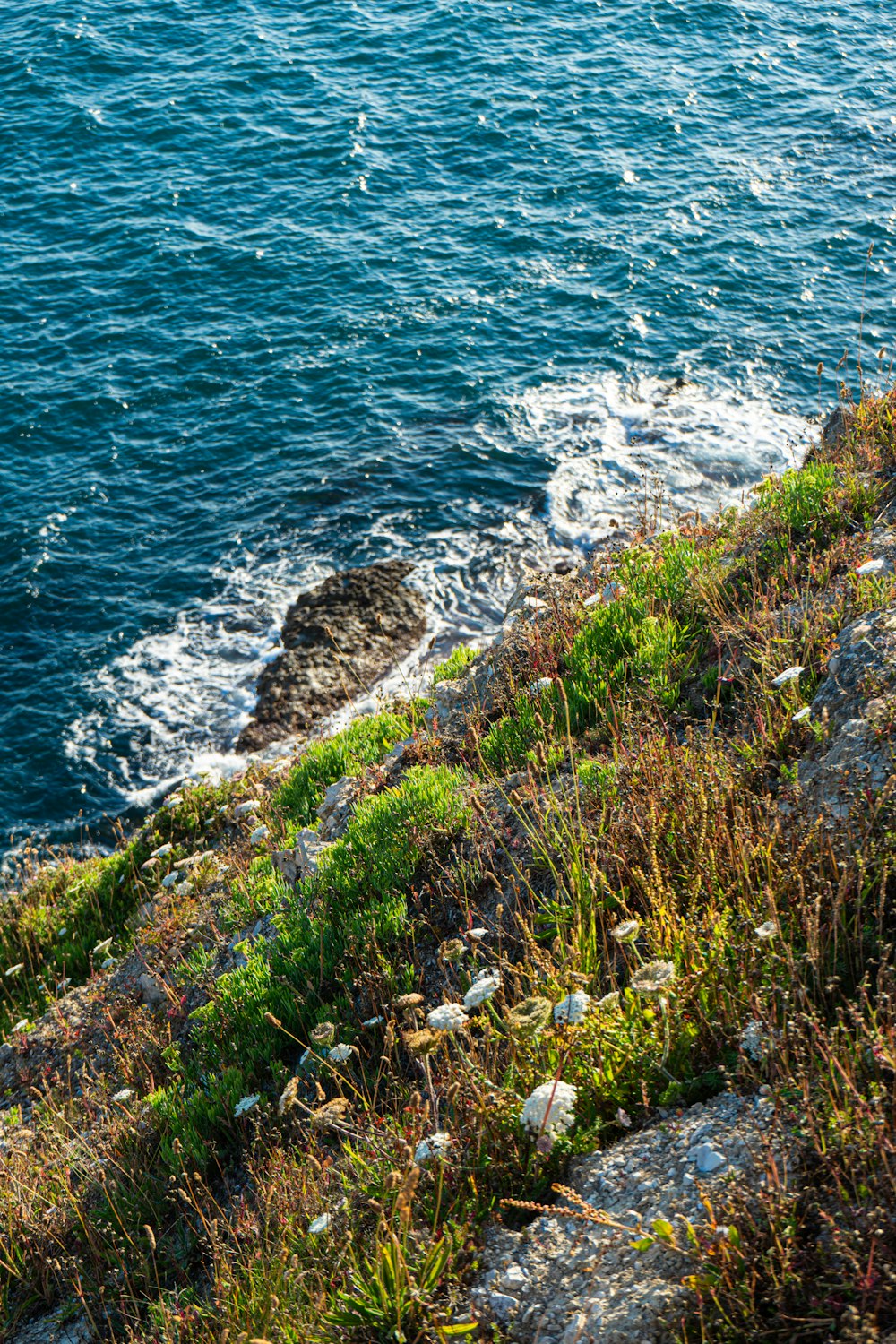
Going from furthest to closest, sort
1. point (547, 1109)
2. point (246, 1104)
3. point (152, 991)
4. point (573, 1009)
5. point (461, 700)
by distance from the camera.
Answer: point (461, 700)
point (152, 991)
point (246, 1104)
point (573, 1009)
point (547, 1109)

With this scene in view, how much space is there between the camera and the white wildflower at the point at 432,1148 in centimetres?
417

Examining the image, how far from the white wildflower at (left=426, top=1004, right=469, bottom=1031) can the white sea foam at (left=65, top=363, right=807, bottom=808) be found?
8.93m

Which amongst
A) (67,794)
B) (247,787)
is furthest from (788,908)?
(67,794)

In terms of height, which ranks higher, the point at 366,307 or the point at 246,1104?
the point at 366,307

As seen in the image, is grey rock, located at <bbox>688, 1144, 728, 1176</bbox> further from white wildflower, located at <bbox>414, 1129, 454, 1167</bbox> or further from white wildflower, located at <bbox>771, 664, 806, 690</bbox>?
white wildflower, located at <bbox>771, 664, 806, 690</bbox>

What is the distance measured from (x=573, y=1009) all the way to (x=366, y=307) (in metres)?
21.5

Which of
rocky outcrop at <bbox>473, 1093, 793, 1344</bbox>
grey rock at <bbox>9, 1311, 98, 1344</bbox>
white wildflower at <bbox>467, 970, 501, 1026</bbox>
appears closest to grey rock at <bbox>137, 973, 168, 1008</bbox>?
grey rock at <bbox>9, 1311, 98, 1344</bbox>

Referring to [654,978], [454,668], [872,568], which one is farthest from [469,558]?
[654,978]

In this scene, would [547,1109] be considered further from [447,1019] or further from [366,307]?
[366,307]

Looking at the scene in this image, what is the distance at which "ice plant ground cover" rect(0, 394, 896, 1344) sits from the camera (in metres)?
3.71

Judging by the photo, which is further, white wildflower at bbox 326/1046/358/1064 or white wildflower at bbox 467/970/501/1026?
white wildflower at bbox 326/1046/358/1064

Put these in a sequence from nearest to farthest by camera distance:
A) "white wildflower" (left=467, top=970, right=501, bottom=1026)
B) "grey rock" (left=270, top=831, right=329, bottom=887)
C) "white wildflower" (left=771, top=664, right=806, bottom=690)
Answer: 1. "white wildflower" (left=467, top=970, right=501, bottom=1026)
2. "white wildflower" (left=771, top=664, right=806, bottom=690)
3. "grey rock" (left=270, top=831, right=329, bottom=887)

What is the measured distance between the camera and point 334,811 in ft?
28.5

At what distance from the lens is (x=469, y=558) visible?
17.8m
